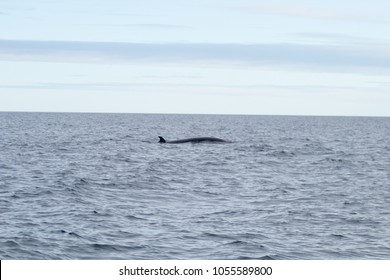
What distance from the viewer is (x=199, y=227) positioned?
22.2 m

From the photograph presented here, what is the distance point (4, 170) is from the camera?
39.8 m

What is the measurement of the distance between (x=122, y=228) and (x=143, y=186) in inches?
419

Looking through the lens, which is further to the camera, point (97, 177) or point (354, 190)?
point (97, 177)

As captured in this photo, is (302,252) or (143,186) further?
(143,186)

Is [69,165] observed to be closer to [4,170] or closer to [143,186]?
[4,170]

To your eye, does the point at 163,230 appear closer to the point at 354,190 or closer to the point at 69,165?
the point at 354,190

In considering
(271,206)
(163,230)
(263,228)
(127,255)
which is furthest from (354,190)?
(127,255)

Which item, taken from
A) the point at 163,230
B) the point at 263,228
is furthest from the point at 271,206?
the point at 163,230
